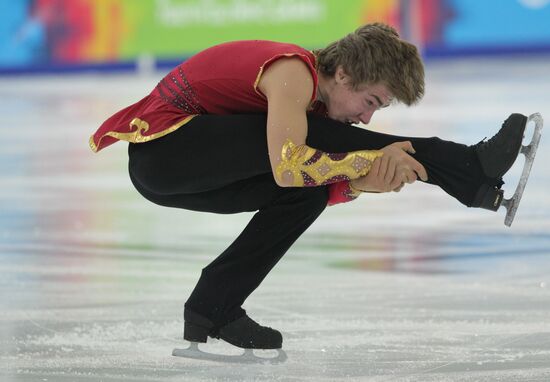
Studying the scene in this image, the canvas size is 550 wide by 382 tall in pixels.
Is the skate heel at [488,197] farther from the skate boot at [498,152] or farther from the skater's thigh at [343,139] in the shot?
the skater's thigh at [343,139]

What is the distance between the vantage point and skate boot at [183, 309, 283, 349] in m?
2.75

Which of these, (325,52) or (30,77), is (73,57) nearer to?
(30,77)

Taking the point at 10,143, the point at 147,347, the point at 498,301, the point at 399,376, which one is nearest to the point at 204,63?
the point at 147,347

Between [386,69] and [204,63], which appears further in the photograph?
[204,63]

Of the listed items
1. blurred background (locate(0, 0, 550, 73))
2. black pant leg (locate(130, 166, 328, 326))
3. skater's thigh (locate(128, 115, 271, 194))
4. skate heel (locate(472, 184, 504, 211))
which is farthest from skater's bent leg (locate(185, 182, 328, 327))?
blurred background (locate(0, 0, 550, 73))

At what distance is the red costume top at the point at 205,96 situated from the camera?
8.80ft

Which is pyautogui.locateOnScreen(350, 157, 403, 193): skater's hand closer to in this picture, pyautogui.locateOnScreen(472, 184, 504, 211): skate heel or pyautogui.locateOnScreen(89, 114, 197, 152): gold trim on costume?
pyautogui.locateOnScreen(472, 184, 504, 211): skate heel

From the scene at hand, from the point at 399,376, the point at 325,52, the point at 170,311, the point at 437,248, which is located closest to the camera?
the point at 399,376

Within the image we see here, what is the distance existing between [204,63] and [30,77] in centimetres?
1019

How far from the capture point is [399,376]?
2488mm

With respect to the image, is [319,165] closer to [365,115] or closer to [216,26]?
[365,115]

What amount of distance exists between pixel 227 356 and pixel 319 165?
1.71 feet

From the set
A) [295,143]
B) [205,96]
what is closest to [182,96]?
[205,96]

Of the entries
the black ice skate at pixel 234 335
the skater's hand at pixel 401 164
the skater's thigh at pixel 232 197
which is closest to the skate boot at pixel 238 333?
the black ice skate at pixel 234 335
